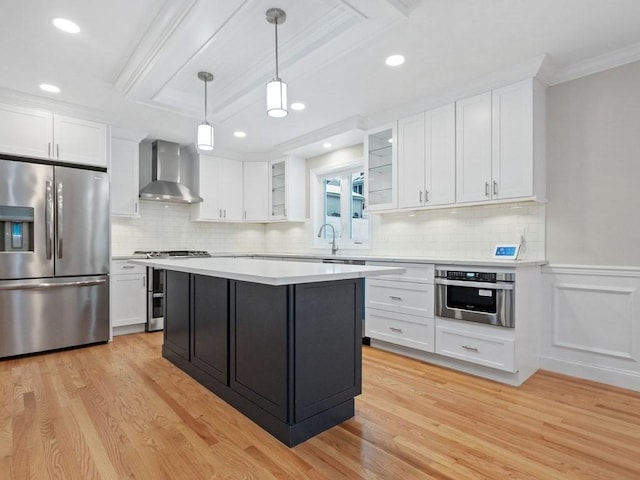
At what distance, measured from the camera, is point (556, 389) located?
2709 millimetres

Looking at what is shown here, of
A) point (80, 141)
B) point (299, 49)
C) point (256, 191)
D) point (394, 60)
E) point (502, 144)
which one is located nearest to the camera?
point (299, 49)

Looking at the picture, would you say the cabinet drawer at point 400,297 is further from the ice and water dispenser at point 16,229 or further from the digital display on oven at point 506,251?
the ice and water dispenser at point 16,229

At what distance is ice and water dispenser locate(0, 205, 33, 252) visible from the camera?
344 centimetres

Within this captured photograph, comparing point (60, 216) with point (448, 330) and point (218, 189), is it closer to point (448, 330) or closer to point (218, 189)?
point (218, 189)

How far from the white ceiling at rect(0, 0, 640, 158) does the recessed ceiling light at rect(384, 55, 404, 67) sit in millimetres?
54

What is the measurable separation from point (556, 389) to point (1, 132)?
5.30 meters

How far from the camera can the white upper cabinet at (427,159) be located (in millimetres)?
3467

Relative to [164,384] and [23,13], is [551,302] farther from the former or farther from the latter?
[23,13]

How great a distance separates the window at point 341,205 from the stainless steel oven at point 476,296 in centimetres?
178

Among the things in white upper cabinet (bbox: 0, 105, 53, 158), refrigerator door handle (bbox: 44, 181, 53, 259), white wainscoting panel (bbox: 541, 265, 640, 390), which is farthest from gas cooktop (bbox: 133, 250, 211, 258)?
white wainscoting panel (bbox: 541, 265, 640, 390)

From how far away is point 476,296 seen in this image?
2969 millimetres

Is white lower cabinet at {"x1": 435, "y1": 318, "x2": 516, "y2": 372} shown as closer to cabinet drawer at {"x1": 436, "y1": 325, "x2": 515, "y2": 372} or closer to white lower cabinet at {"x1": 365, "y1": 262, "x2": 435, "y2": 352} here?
cabinet drawer at {"x1": 436, "y1": 325, "x2": 515, "y2": 372}

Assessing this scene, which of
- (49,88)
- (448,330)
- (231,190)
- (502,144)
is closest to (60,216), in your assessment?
(49,88)

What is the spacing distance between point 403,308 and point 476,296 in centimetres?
72
